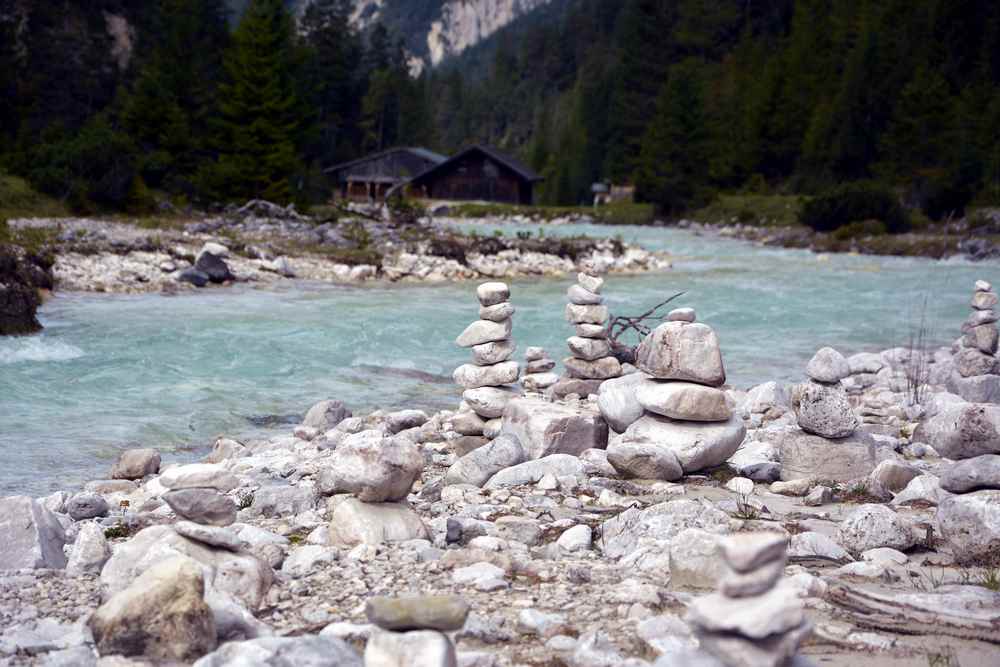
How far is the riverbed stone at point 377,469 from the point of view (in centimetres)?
525

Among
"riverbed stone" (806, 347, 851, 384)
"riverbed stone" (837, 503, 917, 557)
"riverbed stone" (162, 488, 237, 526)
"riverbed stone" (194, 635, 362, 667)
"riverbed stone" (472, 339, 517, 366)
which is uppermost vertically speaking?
"riverbed stone" (806, 347, 851, 384)

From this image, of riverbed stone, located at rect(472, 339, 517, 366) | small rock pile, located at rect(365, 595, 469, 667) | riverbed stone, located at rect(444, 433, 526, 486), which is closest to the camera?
small rock pile, located at rect(365, 595, 469, 667)

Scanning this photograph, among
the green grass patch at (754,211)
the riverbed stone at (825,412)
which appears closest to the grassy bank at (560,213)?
the green grass patch at (754,211)

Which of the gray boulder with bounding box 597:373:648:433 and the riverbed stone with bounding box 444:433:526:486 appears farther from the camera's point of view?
the gray boulder with bounding box 597:373:648:433

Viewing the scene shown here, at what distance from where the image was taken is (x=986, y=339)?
10656 millimetres

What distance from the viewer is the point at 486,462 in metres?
6.80

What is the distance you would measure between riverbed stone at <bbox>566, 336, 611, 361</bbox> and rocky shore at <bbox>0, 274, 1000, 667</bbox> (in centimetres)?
177

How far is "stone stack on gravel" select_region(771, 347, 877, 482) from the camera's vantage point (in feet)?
21.5

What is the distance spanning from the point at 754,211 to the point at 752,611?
172ft

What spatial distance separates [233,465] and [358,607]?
3.85m

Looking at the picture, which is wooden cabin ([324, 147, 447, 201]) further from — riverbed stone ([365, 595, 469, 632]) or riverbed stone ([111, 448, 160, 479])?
riverbed stone ([365, 595, 469, 632])

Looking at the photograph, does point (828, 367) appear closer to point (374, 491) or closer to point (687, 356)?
point (687, 356)

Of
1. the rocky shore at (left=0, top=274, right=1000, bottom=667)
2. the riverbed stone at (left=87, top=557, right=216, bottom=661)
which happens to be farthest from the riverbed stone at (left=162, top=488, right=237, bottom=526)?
the riverbed stone at (left=87, top=557, right=216, bottom=661)

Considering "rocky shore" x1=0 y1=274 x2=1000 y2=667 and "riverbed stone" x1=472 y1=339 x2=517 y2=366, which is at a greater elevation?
"riverbed stone" x1=472 y1=339 x2=517 y2=366
